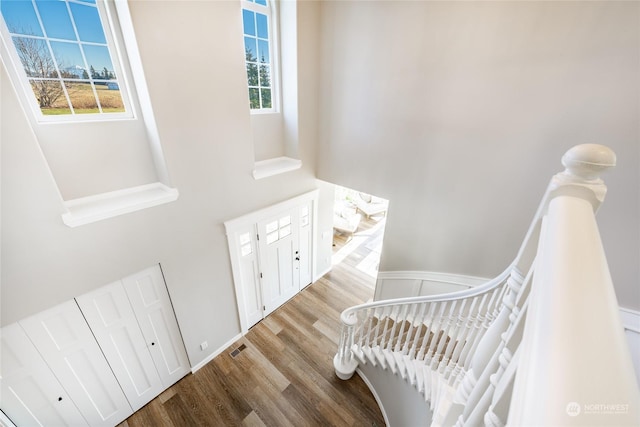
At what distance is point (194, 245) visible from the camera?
3.19 m

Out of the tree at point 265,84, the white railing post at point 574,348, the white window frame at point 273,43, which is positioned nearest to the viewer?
the white railing post at point 574,348

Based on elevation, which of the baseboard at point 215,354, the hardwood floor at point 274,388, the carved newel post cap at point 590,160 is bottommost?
the hardwood floor at point 274,388

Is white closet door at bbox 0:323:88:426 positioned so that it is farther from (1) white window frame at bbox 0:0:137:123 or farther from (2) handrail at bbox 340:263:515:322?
(2) handrail at bbox 340:263:515:322

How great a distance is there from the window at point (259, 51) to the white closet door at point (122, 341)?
3.01m

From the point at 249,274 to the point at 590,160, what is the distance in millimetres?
4035

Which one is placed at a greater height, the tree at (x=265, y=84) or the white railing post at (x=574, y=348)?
the tree at (x=265, y=84)

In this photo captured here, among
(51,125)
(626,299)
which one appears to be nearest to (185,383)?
(51,125)

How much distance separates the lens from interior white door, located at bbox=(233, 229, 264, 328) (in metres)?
3.81

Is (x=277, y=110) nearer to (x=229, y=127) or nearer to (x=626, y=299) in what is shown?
(x=229, y=127)

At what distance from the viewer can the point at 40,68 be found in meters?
2.16

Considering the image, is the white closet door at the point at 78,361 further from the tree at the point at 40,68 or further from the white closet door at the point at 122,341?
the tree at the point at 40,68

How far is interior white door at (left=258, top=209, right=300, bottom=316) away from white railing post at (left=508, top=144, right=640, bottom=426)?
3652 millimetres

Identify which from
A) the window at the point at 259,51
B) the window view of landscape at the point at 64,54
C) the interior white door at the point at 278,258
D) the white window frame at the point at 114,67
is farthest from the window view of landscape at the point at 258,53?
the interior white door at the point at 278,258

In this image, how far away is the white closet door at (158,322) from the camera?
288cm
